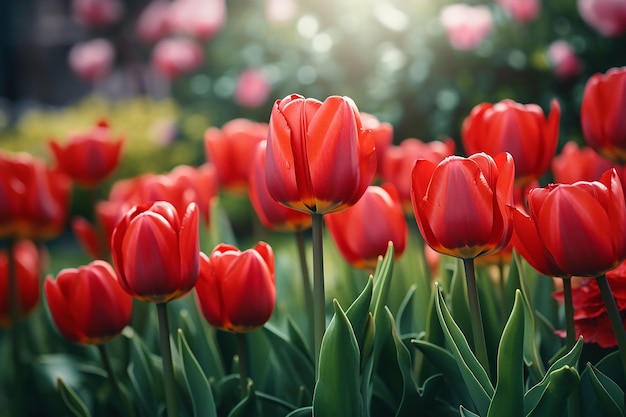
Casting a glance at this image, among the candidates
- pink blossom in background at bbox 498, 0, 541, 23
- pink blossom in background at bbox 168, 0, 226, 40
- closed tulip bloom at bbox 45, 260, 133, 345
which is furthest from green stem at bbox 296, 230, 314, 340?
pink blossom in background at bbox 168, 0, 226, 40

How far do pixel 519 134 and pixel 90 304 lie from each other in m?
0.85

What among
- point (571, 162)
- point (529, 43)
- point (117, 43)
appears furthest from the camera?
point (117, 43)

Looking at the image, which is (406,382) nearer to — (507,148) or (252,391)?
(252,391)

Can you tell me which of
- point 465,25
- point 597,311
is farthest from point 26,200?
point 465,25

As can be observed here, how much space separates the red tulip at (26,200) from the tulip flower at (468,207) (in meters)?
1.20

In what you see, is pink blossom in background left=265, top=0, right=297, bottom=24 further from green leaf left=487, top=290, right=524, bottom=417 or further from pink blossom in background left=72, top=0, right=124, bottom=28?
green leaf left=487, top=290, right=524, bottom=417

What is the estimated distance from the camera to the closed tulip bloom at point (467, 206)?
113 cm

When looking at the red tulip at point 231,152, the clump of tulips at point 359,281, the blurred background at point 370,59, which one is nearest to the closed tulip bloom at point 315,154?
the clump of tulips at point 359,281

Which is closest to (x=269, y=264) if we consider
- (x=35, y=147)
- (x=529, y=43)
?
(x=529, y=43)

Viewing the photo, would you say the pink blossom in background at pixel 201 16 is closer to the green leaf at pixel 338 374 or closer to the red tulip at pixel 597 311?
the red tulip at pixel 597 311

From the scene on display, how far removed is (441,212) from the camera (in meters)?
1.15

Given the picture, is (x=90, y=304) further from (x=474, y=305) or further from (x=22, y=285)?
(x=22, y=285)

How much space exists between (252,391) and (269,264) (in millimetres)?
218

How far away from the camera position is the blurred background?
403 centimetres
